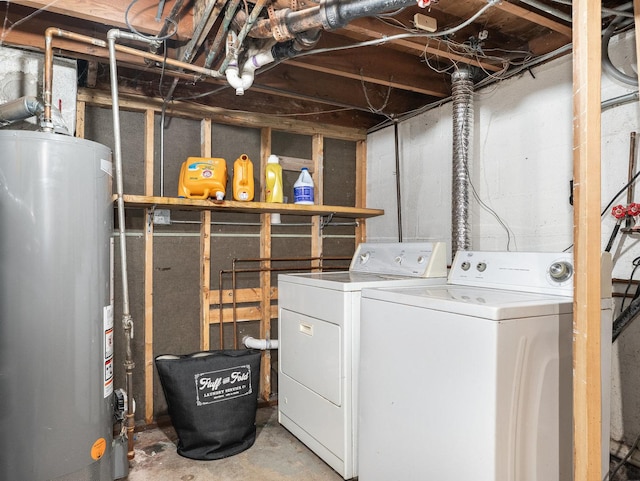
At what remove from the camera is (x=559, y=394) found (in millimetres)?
1429

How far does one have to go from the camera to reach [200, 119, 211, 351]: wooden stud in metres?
2.75

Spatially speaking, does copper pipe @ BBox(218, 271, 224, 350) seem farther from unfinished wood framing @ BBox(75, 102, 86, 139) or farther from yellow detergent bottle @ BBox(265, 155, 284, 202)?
unfinished wood framing @ BBox(75, 102, 86, 139)

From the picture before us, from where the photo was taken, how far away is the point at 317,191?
319 cm

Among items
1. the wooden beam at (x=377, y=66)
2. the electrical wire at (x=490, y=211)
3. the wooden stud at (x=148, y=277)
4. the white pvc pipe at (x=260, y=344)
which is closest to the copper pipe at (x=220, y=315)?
the white pvc pipe at (x=260, y=344)

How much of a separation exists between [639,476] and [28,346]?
251 cm

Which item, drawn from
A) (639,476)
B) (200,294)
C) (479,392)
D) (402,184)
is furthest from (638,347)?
(200,294)

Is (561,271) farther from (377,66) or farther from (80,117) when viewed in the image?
(80,117)

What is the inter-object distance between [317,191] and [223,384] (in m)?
1.56

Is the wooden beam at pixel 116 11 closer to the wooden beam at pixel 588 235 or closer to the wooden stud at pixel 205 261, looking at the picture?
the wooden stud at pixel 205 261

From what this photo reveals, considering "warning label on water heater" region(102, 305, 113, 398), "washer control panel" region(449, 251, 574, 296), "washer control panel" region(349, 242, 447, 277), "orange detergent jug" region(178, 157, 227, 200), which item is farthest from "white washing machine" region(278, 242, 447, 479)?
"warning label on water heater" region(102, 305, 113, 398)

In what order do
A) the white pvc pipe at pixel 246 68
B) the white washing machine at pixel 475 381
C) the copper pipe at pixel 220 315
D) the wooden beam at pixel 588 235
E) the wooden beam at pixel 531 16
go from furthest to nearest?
the copper pipe at pixel 220 315 < the white pvc pipe at pixel 246 68 < the wooden beam at pixel 531 16 < the white washing machine at pixel 475 381 < the wooden beam at pixel 588 235

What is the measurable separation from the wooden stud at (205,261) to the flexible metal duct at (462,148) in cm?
154

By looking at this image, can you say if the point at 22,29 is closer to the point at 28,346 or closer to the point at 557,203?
the point at 28,346

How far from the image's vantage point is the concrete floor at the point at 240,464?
6.74 ft
